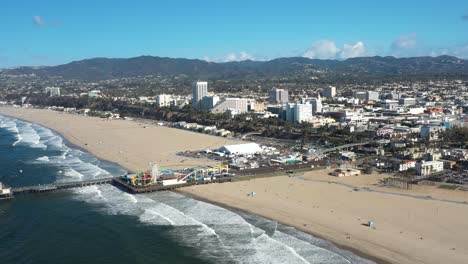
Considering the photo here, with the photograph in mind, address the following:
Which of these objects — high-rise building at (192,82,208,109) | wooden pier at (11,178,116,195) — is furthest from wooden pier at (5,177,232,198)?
high-rise building at (192,82,208,109)

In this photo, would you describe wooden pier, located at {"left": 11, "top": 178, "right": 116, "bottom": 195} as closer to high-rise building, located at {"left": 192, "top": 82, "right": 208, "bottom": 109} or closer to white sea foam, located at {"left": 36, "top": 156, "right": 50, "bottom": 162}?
white sea foam, located at {"left": 36, "top": 156, "right": 50, "bottom": 162}

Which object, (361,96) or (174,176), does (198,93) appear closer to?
(361,96)

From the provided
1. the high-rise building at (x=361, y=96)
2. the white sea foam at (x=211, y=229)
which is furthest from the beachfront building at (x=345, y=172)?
the high-rise building at (x=361, y=96)

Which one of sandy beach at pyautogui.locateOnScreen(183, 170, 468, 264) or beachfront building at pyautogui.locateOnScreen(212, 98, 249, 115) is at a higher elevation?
beachfront building at pyautogui.locateOnScreen(212, 98, 249, 115)

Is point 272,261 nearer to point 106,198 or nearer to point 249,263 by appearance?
point 249,263

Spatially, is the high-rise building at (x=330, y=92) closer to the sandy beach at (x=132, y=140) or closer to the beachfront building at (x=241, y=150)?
the sandy beach at (x=132, y=140)

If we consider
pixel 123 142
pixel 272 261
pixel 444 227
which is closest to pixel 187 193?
pixel 272 261
